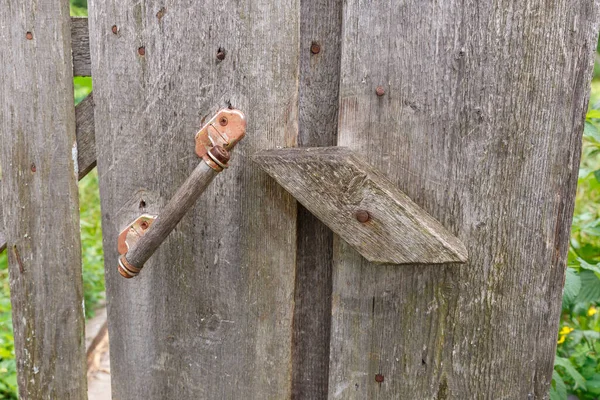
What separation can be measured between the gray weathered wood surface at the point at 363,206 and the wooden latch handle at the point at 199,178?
97 millimetres

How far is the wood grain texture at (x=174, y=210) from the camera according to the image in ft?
3.21

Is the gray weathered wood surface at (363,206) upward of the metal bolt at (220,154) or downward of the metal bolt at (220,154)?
downward

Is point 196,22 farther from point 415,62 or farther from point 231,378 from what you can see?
point 231,378

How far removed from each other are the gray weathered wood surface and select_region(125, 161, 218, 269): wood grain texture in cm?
13

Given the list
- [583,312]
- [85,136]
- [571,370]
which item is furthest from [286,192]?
[583,312]

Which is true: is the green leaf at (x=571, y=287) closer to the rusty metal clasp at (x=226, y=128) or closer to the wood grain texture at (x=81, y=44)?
the rusty metal clasp at (x=226, y=128)

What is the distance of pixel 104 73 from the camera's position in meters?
1.10

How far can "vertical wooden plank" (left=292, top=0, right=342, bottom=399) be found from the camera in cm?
103

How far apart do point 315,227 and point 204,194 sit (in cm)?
24

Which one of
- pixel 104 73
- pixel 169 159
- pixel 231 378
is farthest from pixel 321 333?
pixel 104 73

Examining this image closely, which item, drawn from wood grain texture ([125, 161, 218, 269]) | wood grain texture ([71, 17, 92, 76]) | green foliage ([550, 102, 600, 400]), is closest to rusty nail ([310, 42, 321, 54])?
wood grain texture ([125, 161, 218, 269])

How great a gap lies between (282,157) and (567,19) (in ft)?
1.82

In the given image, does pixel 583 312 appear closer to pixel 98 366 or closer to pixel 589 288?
pixel 589 288

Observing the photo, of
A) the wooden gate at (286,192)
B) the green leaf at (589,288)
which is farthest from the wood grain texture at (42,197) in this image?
the green leaf at (589,288)
